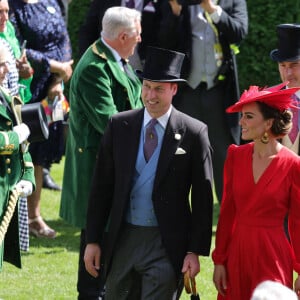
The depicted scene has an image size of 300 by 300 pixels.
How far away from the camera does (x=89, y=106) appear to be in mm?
7285

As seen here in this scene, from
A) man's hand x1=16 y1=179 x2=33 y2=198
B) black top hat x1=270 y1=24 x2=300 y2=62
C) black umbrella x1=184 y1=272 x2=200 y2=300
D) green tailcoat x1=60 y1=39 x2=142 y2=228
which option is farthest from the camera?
green tailcoat x1=60 y1=39 x2=142 y2=228

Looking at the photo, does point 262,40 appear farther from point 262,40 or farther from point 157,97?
point 157,97

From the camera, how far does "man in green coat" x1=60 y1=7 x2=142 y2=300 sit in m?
7.26

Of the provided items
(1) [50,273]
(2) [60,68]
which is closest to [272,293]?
(1) [50,273]

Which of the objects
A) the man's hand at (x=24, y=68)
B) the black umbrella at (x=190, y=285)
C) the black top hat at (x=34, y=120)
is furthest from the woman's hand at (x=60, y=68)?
the black umbrella at (x=190, y=285)

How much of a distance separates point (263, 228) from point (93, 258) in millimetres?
979

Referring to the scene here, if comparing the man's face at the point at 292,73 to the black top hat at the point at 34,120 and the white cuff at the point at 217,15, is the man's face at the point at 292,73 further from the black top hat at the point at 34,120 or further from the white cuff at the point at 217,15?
the white cuff at the point at 217,15

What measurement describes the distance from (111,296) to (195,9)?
4151 mm

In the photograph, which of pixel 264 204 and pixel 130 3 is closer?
pixel 264 204

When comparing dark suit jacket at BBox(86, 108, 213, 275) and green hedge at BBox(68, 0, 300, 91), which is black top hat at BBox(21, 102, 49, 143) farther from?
green hedge at BBox(68, 0, 300, 91)

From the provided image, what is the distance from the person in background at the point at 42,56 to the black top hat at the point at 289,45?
300 cm

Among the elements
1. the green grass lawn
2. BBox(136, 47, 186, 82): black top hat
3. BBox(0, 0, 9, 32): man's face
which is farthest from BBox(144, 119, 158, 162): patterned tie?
BBox(0, 0, 9, 32): man's face

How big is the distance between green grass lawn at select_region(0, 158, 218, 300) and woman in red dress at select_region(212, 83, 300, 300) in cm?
196

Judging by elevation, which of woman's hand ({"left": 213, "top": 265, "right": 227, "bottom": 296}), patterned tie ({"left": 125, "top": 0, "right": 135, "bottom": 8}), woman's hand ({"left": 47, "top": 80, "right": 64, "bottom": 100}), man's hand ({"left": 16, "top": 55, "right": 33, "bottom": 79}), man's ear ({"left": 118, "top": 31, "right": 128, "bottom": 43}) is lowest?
woman's hand ({"left": 213, "top": 265, "right": 227, "bottom": 296})
